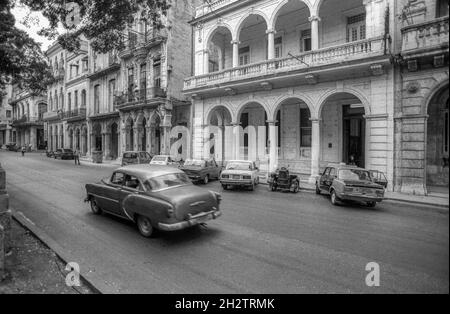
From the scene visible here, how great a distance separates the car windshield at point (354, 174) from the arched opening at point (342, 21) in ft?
30.3

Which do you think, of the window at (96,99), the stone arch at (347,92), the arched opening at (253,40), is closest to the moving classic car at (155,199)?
the stone arch at (347,92)

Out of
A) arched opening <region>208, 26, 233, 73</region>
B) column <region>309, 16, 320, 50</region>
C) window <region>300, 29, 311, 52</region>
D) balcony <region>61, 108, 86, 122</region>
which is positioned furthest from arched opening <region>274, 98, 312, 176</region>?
balcony <region>61, 108, 86, 122</region>

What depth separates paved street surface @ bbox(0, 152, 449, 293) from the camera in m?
3.89

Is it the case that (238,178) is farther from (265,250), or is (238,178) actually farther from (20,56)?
(20,56)

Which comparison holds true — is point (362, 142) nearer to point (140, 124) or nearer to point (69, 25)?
point (69, 25)

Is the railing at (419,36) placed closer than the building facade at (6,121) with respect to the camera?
Yes

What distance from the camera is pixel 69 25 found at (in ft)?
30.3

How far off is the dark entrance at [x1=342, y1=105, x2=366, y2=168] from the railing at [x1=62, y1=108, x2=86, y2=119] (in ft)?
109

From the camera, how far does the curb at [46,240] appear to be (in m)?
4.04

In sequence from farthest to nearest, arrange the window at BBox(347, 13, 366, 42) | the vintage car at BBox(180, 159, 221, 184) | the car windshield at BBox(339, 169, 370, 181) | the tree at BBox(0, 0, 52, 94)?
the window at BBox(347, 13, 366, 42) < the vintage car at BBox(180, 159, 221, 184) < the tree at BBox(0, 0, 52, 94) < the car windshield at BBox(339, 169, 370, 181)

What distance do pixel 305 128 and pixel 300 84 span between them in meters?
3.67

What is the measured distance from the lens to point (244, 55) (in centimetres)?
2028

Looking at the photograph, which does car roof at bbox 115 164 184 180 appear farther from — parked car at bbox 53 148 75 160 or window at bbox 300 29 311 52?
parked car at bbox 53 148 75 160

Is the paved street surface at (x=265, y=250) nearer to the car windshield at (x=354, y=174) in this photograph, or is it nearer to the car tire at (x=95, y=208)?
the car tire at (x=95, y=208)
